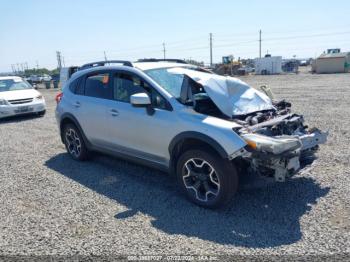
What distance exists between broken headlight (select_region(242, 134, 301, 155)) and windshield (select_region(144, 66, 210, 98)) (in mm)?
1314

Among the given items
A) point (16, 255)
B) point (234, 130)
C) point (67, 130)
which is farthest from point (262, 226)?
point (67, 130)

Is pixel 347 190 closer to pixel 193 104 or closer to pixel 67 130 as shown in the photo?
pixel 193 104

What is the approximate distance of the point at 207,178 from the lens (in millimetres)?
4145

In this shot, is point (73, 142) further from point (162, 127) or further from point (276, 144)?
point (276, 144)

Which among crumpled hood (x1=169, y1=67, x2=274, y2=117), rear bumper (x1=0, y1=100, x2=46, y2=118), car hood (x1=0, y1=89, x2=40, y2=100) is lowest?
rear bumper (x1=0, y1=100, x2=46, y2=118)

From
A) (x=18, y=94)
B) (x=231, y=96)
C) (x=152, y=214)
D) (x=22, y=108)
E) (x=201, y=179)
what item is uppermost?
(x=231, y=96)

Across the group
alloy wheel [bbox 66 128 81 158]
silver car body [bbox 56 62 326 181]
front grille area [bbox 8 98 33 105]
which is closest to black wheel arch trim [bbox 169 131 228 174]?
silver car body [bbox 56 62 326 181]

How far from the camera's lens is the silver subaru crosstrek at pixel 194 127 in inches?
152

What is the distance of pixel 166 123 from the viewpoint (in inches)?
175

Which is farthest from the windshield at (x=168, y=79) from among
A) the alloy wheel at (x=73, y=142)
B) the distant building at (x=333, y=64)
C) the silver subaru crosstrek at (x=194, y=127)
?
the distant building at (x=333, y=64)

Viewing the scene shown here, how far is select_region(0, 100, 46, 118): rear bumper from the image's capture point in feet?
37.8

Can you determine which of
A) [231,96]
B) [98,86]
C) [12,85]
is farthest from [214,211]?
[12,85]

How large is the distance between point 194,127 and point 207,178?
66cm

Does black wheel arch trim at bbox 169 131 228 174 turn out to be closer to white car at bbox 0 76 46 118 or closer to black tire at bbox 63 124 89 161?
black tire at bbox 63 124 89 161
